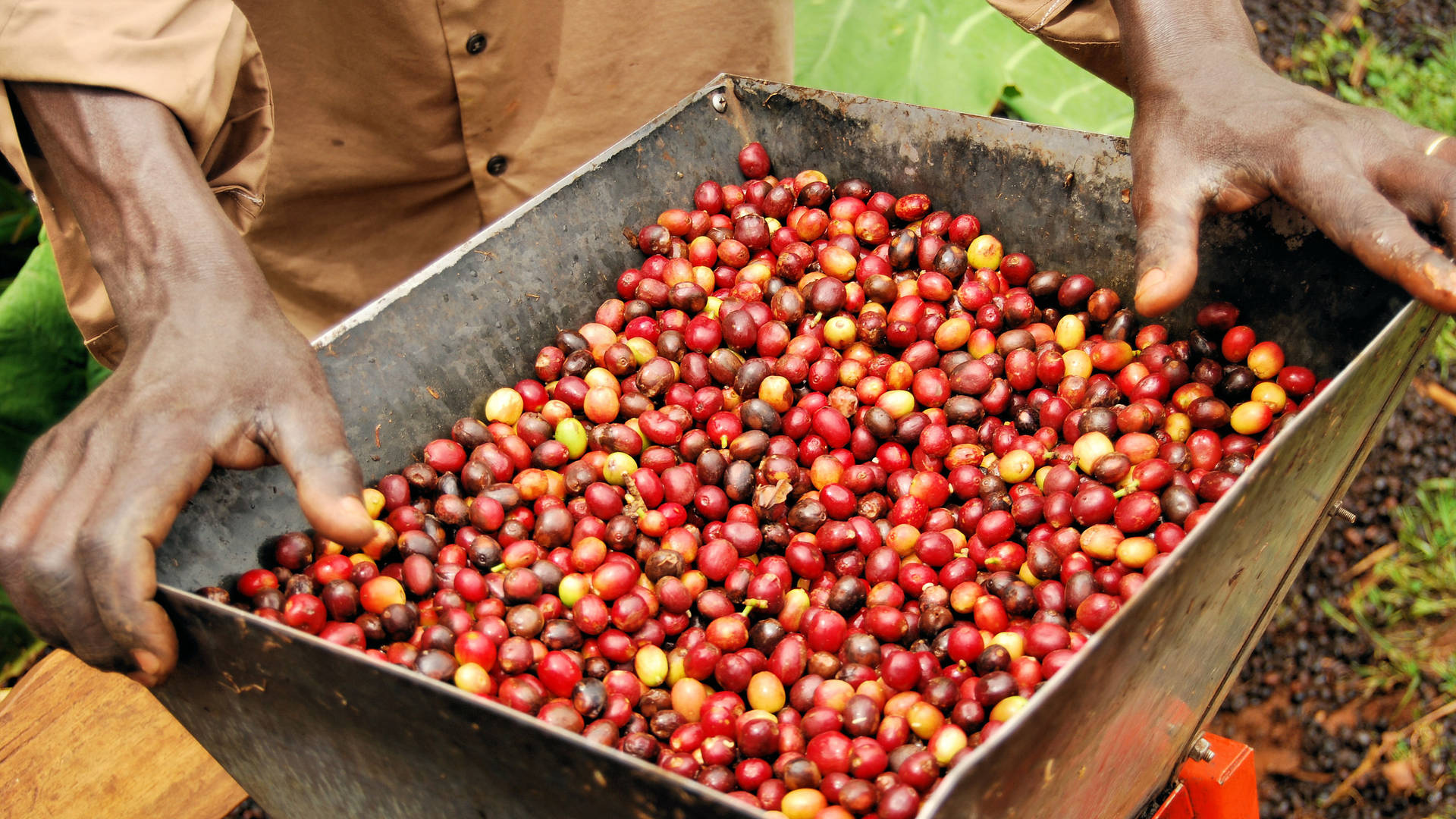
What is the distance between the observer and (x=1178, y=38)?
2.13 m

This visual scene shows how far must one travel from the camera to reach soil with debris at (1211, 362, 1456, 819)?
3.44 metres

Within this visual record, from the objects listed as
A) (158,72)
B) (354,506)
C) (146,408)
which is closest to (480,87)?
(158,72)

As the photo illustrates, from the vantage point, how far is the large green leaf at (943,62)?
4770 millimetres

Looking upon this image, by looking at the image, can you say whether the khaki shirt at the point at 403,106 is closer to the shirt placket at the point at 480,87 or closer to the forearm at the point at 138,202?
the shirt placket at the point at 480,87

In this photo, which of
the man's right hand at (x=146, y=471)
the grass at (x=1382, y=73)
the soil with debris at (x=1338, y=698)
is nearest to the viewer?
the man's right hand at (x=146, y=471)

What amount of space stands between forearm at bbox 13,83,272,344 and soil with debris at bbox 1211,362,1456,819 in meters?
3.48

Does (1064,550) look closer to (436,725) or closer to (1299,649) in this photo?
(436,725)

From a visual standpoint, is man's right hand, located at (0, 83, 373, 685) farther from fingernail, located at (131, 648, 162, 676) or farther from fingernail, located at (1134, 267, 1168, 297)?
fingernail, located at (1134, 267, 1168, 297)

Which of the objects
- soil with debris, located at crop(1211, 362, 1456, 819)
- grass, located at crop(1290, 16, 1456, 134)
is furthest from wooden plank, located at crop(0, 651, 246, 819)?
grass, located at crop(1290, 16, 1456, 134)

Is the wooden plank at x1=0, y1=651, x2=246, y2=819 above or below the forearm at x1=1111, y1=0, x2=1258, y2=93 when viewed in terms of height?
below

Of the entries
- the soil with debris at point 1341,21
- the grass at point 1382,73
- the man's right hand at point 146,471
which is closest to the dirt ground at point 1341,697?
the grass at point 1382,73

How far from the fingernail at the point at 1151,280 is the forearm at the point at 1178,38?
1.76 ft

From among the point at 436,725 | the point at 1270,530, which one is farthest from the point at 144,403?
the point at 1270,530

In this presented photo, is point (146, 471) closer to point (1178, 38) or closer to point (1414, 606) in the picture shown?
point (1178, 38)
